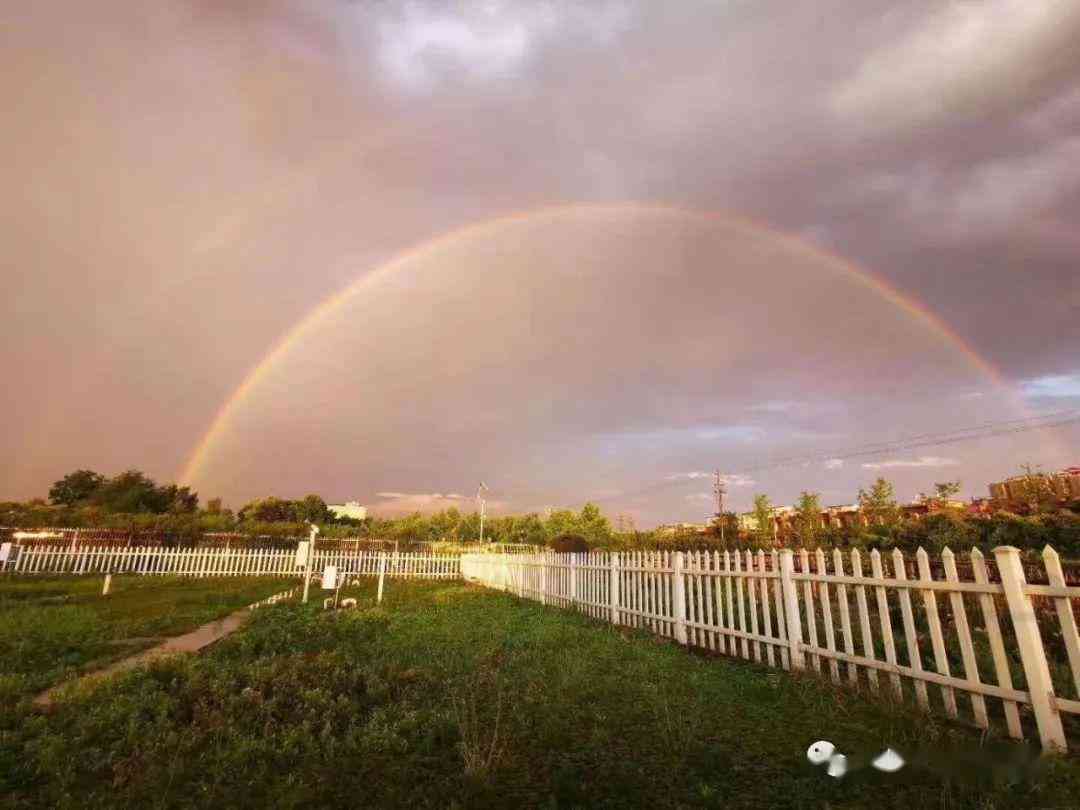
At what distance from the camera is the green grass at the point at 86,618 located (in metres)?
6.92

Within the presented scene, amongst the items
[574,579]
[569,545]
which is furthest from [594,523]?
[574,579]

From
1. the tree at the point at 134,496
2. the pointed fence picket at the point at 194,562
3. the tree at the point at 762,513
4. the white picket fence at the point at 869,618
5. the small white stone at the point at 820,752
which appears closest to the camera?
the small white stone at the point at 820,752

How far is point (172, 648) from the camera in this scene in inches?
327

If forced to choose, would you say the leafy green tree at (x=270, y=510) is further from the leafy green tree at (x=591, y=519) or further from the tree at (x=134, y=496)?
the leafy green tree at (x=591, y=519)

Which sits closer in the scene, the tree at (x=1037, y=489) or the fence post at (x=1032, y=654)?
the fence post at (x=1032, y=654)

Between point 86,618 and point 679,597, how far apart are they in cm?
1073

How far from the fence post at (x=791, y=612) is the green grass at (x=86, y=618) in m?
8.07

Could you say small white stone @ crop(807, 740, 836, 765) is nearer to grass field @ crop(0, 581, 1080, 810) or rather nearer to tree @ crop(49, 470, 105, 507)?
grass field @ crop(0, 581, 1080, 810)

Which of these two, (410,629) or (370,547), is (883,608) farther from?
(370,547)

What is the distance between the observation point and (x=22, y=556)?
837 inches

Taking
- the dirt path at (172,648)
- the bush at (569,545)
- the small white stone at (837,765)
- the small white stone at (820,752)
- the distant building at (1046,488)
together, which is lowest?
the small white stone at (837,765)

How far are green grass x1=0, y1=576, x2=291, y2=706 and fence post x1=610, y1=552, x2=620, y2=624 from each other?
25.8ft

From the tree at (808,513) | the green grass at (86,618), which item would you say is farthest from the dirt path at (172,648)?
the tree at (808,513)

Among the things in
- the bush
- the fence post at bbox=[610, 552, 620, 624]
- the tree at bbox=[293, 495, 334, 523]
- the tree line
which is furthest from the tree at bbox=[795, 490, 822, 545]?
the tree at bbox=[293, 495, 334, 523]
